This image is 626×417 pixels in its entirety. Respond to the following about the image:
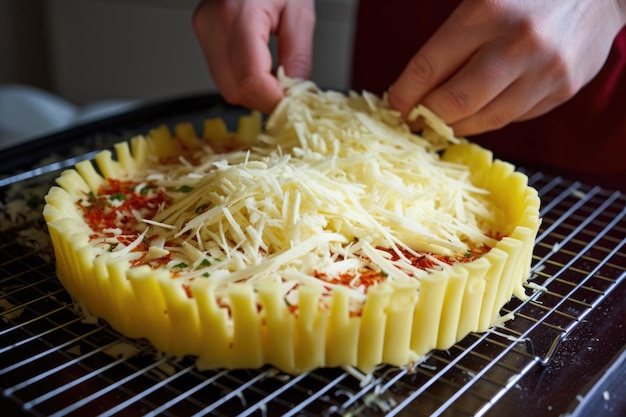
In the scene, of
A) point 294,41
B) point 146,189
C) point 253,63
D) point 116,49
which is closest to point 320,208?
point 146,189

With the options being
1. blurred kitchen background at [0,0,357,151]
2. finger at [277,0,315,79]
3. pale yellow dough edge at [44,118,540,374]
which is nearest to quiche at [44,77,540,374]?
pale yellow dough edge at [44,118,540,374]

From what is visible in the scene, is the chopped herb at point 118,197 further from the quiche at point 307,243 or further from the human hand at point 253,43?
the human hand at point 253,43

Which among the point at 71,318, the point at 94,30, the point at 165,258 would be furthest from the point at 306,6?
the point at 94,30

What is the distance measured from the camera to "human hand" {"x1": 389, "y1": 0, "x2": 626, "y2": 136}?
1617 millimetres

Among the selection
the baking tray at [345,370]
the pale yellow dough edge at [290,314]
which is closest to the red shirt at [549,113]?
the baking tray at [345,370]

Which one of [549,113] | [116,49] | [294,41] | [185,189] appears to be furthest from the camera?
[116,49]

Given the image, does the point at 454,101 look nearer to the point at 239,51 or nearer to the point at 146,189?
the point at 239,51

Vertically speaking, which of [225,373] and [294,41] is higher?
[294,41]

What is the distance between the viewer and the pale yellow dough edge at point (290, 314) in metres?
1.18

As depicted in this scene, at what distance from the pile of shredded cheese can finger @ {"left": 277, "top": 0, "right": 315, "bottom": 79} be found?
1.00 ft

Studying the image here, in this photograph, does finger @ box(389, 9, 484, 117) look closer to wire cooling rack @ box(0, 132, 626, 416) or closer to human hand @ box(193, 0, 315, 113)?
human hand @ box(193, 0, 315, 113)

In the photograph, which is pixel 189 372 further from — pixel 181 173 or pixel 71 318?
pixel 181 173

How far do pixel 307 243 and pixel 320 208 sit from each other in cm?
11

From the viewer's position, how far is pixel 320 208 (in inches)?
55.6
